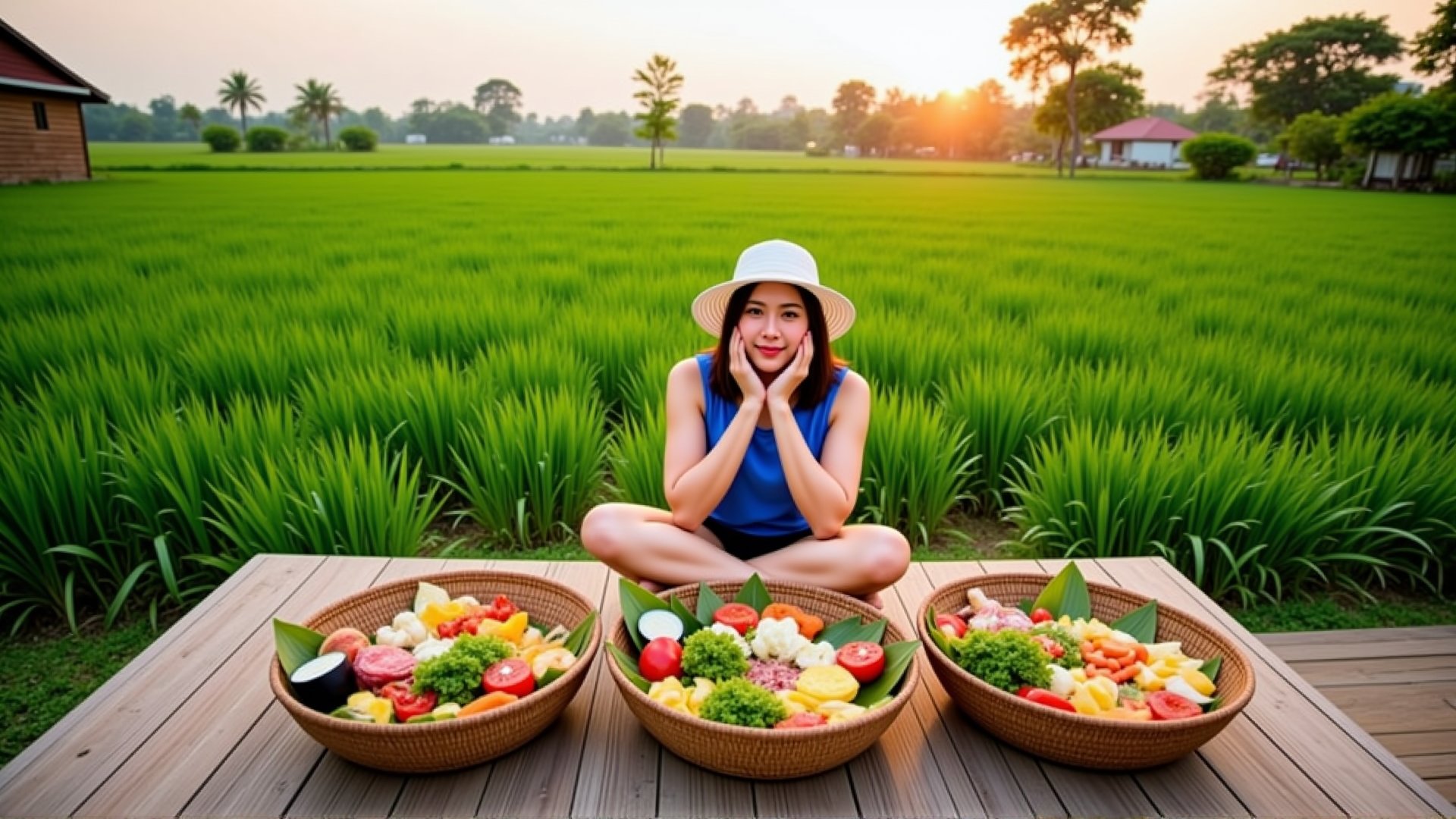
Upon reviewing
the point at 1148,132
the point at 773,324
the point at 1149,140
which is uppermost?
the point at 1148,132

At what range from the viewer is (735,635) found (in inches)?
53.5

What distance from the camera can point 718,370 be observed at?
1.93 m

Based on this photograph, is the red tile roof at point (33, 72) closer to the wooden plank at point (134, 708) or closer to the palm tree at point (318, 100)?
the wooden plank at point (134, 708)

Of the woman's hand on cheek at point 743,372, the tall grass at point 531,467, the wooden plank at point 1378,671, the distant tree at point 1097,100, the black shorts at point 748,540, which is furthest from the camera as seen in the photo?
the distant tree at point 1097,100

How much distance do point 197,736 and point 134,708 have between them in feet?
0.60

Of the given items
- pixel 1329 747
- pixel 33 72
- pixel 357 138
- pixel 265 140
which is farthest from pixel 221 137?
pixel 1329 747

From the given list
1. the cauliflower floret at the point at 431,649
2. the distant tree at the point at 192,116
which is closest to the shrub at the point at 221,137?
the distant tree at the point at 192,116

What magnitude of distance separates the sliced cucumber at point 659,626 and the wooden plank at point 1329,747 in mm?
1076

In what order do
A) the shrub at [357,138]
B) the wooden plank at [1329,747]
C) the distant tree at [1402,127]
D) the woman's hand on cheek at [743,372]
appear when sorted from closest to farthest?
the wooden plank at [1329,747], the woman's hand on cheek at [743,372], the distant tree at [1402,127], the shrub at [357,138]

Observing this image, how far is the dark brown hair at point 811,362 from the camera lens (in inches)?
71.1

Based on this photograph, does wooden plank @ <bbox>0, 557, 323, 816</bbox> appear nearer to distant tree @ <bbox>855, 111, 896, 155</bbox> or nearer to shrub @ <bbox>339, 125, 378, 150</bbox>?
shrub @ <bbox>339, 125, 378, 150</bbox>

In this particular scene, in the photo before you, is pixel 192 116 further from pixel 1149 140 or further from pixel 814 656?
pixel 1149 140

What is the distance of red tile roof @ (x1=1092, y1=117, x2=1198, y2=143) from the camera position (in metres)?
48.0

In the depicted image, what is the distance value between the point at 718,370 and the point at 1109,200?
18735 millimetres
